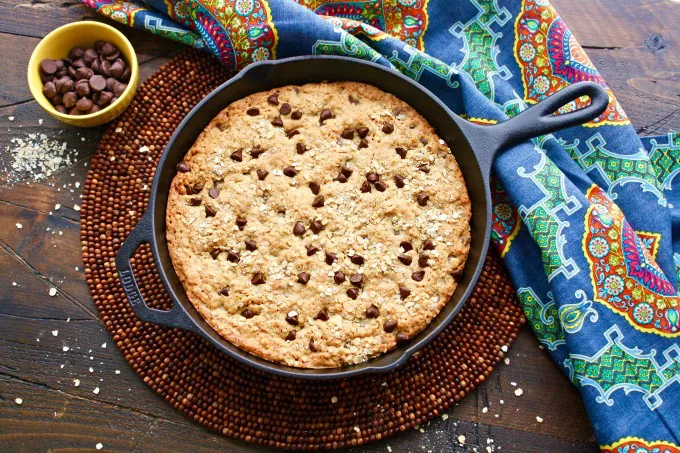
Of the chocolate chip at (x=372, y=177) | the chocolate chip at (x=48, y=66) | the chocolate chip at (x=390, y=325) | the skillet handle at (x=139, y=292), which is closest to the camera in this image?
the skillet handle at (x=139, y=292)

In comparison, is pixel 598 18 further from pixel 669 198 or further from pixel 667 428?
pixel 667 428

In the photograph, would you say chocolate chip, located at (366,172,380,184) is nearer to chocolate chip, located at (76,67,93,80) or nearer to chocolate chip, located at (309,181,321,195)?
chocolate chip, located at (309,181,321,195)

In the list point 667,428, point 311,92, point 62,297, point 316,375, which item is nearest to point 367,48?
point 311,92

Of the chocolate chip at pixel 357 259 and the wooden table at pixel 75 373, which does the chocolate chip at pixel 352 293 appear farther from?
the wooden table at pixel 75 373

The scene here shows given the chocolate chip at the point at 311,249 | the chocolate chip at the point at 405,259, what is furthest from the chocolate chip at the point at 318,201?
the chocolate chip at the point at 405,259

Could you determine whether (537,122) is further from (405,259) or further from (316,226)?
(316,226)

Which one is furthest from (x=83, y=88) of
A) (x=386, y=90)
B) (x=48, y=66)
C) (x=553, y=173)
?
(x=553, y=173)
